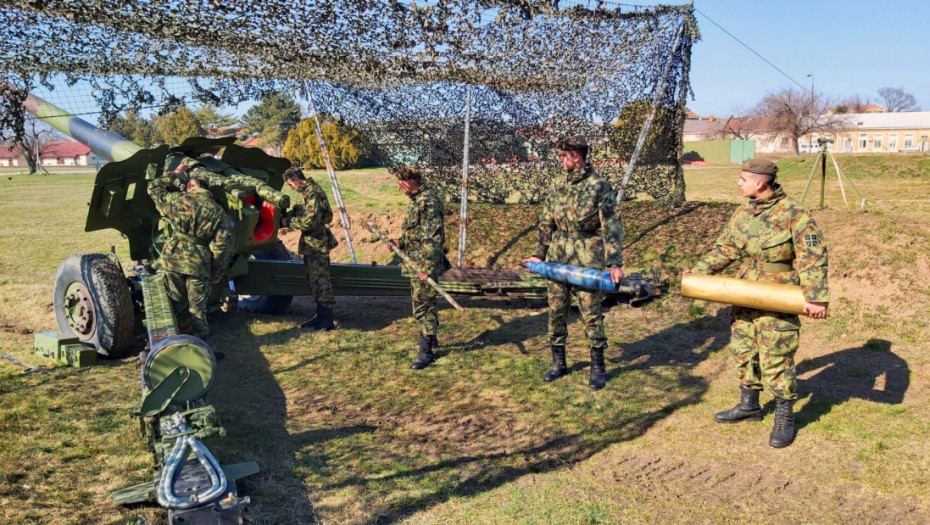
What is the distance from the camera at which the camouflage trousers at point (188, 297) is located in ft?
20.1

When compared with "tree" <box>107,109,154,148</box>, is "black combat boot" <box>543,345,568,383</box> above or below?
below

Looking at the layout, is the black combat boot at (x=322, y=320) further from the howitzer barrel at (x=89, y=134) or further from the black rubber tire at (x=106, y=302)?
the howitzer barrel at (x=89, y=134)

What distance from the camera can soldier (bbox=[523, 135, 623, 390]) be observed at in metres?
5.29

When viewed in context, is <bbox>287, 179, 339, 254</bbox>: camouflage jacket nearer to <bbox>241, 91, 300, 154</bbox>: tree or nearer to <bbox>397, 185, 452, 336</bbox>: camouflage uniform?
<bbox>397, 185, 452, 336</bbox>: camouflage uniform

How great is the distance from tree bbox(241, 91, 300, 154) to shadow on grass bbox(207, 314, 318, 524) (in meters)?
3.02

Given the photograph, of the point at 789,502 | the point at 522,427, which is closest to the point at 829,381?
the point at 789,502

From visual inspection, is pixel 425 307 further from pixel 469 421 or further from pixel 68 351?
pixel 68 351

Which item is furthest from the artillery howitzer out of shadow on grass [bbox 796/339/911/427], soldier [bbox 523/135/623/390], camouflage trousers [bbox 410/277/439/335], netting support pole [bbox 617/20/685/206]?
netting support pole [bbox 617/20/685/206]

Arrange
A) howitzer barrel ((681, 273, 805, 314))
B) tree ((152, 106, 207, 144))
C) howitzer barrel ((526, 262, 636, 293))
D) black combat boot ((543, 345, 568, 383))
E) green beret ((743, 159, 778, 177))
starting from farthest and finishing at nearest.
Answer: tree ((152, 106, 207, 144))
black combat boot ((543, 345, 568, 383))
howitzer barrel ((526, 262, 636, 293))
green beret ((743, 159, 778, 177))
howitzer barrel ((681, 273, 805, 314))

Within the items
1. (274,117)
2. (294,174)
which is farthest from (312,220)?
(274,117)

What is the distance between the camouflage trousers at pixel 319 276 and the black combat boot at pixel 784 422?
14.5 feet

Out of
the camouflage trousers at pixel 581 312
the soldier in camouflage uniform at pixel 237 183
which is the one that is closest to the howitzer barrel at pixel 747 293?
the camouflage trousers at pixel 581 312

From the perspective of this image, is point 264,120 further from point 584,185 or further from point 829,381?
point 829,381

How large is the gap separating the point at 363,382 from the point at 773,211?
129 inches
